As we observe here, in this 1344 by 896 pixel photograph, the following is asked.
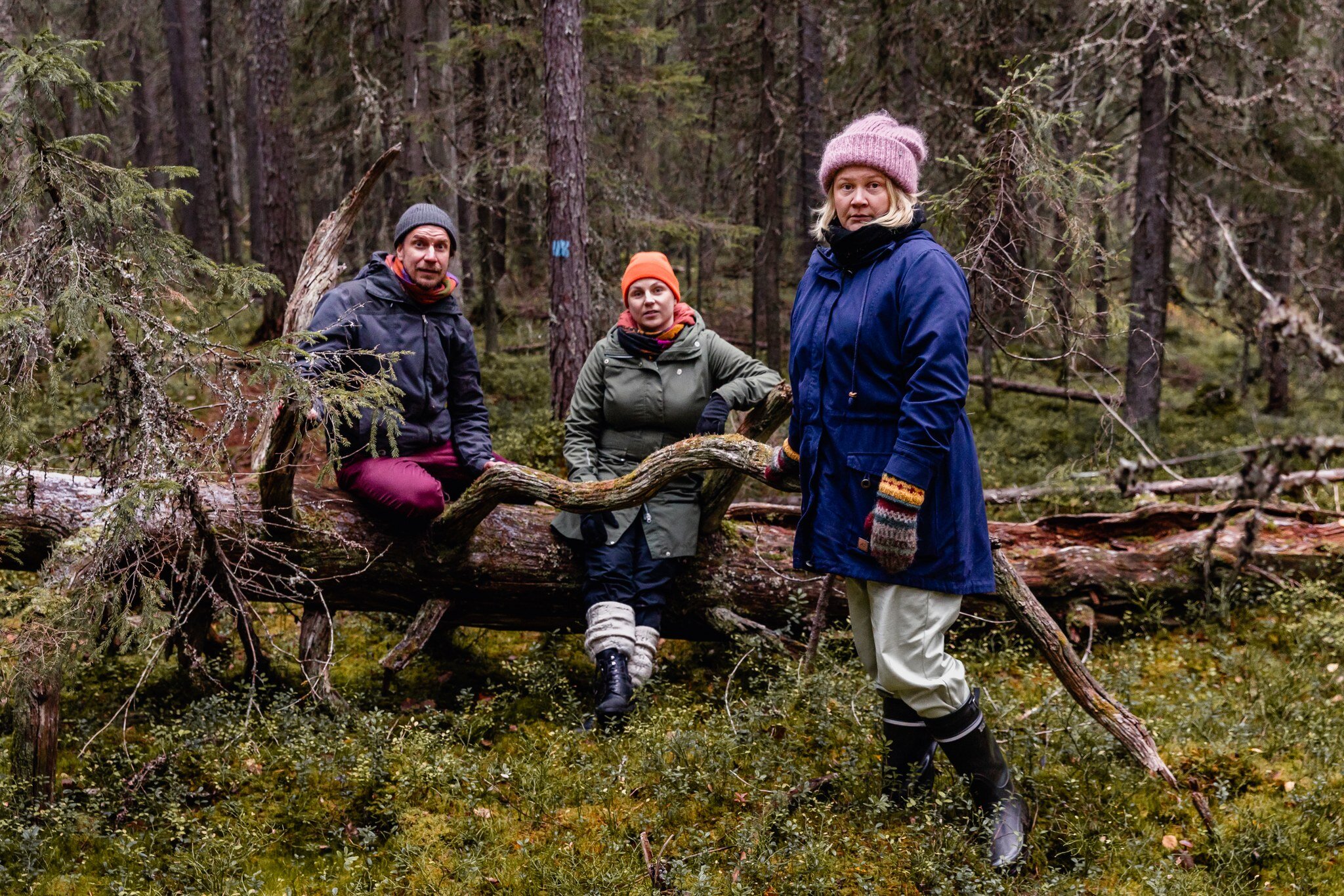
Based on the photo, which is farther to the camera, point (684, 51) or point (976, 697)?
point (684, 51)

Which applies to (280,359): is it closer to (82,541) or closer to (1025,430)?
(82,541)

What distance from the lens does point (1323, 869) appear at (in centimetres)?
388

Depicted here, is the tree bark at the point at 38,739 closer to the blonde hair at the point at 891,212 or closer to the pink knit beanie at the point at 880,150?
the blonde hair at the point at 891,212

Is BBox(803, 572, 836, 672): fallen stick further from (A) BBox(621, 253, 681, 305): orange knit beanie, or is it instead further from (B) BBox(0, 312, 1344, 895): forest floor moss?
(A) BBox(621, 253, 681, 305): orange knit beanie

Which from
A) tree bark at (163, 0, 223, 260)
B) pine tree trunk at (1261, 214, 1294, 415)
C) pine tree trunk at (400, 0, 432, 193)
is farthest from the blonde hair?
tree bark at (163, 0, 223, 260)

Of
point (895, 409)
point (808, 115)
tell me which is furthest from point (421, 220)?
point (808, 115)

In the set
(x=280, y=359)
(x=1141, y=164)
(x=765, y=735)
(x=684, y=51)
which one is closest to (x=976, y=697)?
(x=765, y=735)

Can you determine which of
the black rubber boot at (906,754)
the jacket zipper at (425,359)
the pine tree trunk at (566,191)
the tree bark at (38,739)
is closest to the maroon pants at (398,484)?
the jacket zipper at (425,359)

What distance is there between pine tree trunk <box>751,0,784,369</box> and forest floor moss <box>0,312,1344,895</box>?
8.59 metres

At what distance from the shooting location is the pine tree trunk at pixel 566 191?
27.1ft

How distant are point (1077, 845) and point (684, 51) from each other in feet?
53.3

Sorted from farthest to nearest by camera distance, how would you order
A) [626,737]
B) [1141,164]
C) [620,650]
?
[1141,164], [620,650], [626,737]

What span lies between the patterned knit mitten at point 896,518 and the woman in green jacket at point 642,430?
5.72 feet

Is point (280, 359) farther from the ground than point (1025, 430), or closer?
farther from the ground
